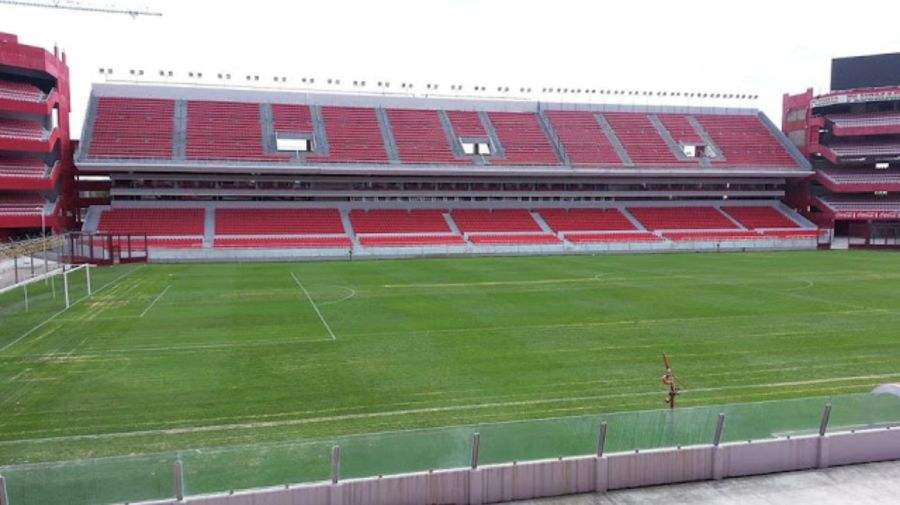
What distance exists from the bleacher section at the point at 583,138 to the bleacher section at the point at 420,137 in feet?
A: 38.3

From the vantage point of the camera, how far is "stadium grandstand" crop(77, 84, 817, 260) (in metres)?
48.4

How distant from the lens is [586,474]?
347 inches

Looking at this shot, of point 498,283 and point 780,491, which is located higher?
point 498,283

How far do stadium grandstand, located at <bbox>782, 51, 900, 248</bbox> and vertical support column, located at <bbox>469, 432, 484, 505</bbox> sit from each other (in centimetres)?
5760

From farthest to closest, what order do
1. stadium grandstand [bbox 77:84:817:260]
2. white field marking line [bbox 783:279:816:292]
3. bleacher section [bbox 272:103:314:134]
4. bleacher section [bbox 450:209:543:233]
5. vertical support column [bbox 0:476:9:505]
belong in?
bleacher section [bbox 272:103:314:134], bleacher section [bbox 450:209:543:233], stadium grandstand [bbox 77:84:817:260], white field marking line [bbox 783:279:816:292], vertical support column [bbox 0:476:9:505]

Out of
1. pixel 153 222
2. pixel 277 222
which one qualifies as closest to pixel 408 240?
pixel 277 222

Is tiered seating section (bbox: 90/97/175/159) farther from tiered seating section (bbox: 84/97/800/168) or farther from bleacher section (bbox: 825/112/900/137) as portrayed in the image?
bleacher section (bbox: 825/112/900/137)

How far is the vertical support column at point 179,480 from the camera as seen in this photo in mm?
7379

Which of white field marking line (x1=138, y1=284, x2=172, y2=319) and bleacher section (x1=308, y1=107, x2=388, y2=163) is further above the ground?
bleacher section (x1=308, y1=107, x2=388, y2=163)

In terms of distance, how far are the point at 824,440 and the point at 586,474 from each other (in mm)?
3868

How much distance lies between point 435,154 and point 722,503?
48.9 metres

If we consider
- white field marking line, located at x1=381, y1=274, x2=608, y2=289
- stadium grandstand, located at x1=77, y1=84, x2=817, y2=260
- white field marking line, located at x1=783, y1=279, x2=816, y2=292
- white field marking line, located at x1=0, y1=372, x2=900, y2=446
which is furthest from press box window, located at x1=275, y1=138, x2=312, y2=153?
white field marking line, located at x1=0, y1=372, x2=900, y2=446

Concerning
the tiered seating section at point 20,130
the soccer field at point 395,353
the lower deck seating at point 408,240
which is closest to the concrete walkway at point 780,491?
the soccer field at point 395,353

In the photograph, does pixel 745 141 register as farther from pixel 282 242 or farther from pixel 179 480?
pixel 179 480
